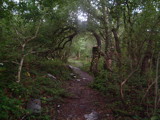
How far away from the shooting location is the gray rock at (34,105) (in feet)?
14.9

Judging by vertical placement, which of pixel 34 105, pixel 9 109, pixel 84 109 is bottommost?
pixel 84 109

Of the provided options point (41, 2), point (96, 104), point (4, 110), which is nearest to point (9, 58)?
point (41, 2)

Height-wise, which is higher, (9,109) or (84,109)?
(9,109)

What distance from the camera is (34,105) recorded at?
486 cm

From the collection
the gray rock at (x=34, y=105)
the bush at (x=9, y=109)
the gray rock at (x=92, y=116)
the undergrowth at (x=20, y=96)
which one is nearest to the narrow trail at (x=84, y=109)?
the gray rock at (x=92, y=116)

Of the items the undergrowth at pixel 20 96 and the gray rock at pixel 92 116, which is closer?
the undergrowth at pixel 20 96

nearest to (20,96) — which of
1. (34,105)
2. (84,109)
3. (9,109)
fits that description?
(34,105)

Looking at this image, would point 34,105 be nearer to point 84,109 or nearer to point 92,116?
point 84,109

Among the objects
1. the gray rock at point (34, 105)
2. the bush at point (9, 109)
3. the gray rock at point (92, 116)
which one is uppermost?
the bush at point (9, 109)

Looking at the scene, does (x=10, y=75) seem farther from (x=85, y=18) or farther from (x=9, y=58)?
(x=85, y=18)

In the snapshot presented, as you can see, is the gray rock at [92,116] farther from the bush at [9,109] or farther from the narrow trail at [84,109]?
the bush at [9,109]

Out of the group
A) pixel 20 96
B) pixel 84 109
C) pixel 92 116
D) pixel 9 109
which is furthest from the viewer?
pixel 84 109

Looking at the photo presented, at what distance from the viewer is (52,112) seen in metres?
4.99

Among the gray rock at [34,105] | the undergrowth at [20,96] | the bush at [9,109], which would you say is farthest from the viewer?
the gray rock at [34,105]
